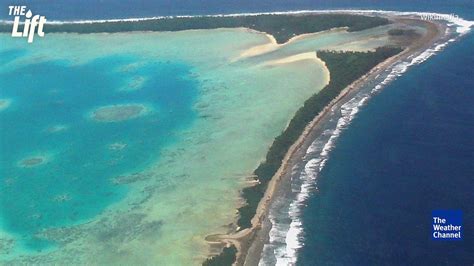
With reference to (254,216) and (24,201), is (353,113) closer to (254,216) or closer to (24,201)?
(254,216)

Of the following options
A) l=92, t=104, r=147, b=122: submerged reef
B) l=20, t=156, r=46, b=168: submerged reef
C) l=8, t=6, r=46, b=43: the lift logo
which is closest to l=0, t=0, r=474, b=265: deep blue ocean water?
l=92, t=104, r=147, b=122: submerged reef

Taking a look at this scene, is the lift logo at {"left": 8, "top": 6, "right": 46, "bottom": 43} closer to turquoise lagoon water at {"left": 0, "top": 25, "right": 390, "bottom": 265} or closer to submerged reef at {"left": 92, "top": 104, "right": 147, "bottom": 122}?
turquoise lagoon water at {"left": 0, "top": 25, "right": 390, "bottom": 265}

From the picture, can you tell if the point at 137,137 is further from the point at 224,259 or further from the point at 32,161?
the point at 224,259

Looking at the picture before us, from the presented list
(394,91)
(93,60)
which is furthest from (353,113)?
(93,60)

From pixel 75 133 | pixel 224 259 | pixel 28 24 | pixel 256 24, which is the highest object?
pixel 28 24

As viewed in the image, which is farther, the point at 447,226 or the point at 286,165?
the point at 286,165

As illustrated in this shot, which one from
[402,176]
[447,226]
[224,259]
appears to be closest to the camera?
[447,226]

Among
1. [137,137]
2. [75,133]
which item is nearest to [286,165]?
[137,137]
